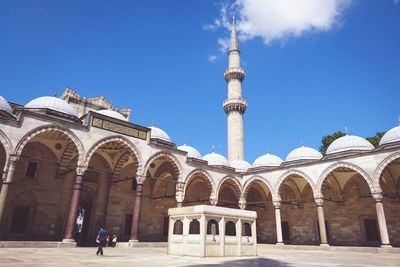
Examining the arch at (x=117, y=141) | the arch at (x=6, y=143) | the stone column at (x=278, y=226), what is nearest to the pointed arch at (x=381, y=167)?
the stone column at (x=278, y=226)

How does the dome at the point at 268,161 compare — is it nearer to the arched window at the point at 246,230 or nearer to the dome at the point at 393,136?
the arched window at the point at 246,230

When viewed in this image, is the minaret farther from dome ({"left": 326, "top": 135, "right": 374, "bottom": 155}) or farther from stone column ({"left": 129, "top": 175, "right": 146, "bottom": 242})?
stone column ({"left": 129, "top": 175, "right": 146, "bottom": 242})

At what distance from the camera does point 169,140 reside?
2172 cm

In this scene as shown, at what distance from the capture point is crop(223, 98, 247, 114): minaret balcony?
28.9 m

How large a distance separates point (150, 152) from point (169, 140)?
5576 millimetres

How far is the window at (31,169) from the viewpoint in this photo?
15.4 m

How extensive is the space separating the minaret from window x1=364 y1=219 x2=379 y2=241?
11506 mm

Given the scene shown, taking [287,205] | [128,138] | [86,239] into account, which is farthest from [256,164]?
[86,239]

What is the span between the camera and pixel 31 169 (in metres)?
15.6

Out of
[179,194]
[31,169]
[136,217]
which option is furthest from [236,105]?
[31,169]

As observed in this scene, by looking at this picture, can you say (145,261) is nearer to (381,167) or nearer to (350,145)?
(381,167)

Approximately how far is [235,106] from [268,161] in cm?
776

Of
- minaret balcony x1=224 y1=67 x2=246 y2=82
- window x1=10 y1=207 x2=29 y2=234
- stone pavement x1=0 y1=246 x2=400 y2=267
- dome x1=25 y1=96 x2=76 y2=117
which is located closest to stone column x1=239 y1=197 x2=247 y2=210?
→ stone pavement x1=0 y1=246 x2=400 y2=267

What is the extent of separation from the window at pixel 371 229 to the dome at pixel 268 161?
7071 millimetres
